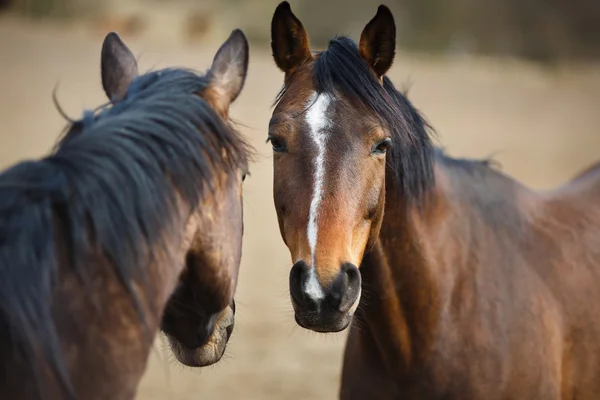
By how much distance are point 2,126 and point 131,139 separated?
13.3m

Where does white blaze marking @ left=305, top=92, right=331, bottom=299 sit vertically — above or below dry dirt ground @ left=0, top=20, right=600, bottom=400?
above

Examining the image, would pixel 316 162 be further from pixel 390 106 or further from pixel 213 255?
pixel 213 255

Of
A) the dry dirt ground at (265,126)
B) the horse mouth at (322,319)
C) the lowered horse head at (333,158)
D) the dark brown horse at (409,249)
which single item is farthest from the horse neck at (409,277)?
the dry dirt ground at (265,126)

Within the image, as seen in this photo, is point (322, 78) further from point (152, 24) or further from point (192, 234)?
point (152, 24)

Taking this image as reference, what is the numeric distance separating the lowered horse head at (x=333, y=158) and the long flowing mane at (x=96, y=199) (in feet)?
1.64

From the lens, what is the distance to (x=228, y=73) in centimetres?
232

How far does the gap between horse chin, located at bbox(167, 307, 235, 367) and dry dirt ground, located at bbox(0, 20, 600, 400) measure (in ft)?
11.7

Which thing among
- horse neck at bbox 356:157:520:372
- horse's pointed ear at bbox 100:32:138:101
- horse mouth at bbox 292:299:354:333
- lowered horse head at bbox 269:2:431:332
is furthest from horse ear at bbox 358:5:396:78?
horse mouth at bbox 292:299:354:333

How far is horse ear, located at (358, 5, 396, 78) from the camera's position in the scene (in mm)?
2812

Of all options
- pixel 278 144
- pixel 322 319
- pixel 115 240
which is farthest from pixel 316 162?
pixel 115 240

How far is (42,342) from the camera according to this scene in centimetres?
165

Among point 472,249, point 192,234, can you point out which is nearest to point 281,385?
point 472,249

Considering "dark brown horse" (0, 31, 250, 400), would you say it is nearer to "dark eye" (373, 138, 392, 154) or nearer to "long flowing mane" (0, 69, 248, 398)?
"long flowing mane" (0, 69, 248, 398)

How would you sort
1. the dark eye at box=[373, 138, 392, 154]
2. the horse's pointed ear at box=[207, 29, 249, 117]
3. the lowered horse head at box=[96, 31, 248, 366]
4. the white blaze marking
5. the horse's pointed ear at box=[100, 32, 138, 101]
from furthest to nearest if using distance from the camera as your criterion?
1. the dark eye at box=[373, 138, 392, 154]
2. the horse's pointed ear at box=[100, 32, 138, 101]
3. the white blaze marking
4. the horse's pointed ear at box=[207, 29, 249, 117]
5. the lowered horse head at box=[96, 31, 248, 366]
